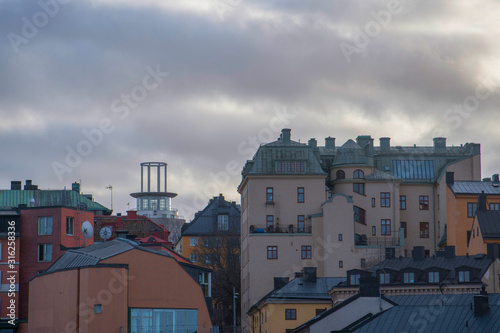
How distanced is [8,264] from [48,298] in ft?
75.3

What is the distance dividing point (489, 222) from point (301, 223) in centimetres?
2191

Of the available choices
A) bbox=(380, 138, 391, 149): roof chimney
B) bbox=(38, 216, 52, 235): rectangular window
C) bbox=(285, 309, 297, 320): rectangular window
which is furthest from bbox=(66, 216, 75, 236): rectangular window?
bbox=(380, 138, 391, 149): roof chimney

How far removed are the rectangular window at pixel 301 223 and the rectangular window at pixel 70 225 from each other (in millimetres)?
28460

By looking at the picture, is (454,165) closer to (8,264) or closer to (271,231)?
(271,231)

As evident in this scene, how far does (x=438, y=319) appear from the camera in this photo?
7594 cm

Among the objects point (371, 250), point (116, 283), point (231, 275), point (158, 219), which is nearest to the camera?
point (116, 283)

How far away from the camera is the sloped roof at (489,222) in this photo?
104312 millimetres

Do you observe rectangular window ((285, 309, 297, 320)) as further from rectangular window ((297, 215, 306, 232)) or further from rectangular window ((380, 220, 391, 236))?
rectangular window ((380, 220, 391, 236))

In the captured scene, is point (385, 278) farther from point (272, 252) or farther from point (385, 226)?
point (385, 226)

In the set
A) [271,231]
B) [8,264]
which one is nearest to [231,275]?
[271,231]

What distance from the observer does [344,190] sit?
124m

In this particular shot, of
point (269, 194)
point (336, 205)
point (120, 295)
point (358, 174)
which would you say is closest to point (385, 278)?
point (336, 205)

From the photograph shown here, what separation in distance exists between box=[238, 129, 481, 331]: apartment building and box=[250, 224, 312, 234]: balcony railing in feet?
0.34

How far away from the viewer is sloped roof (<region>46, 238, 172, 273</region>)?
2872 inches
